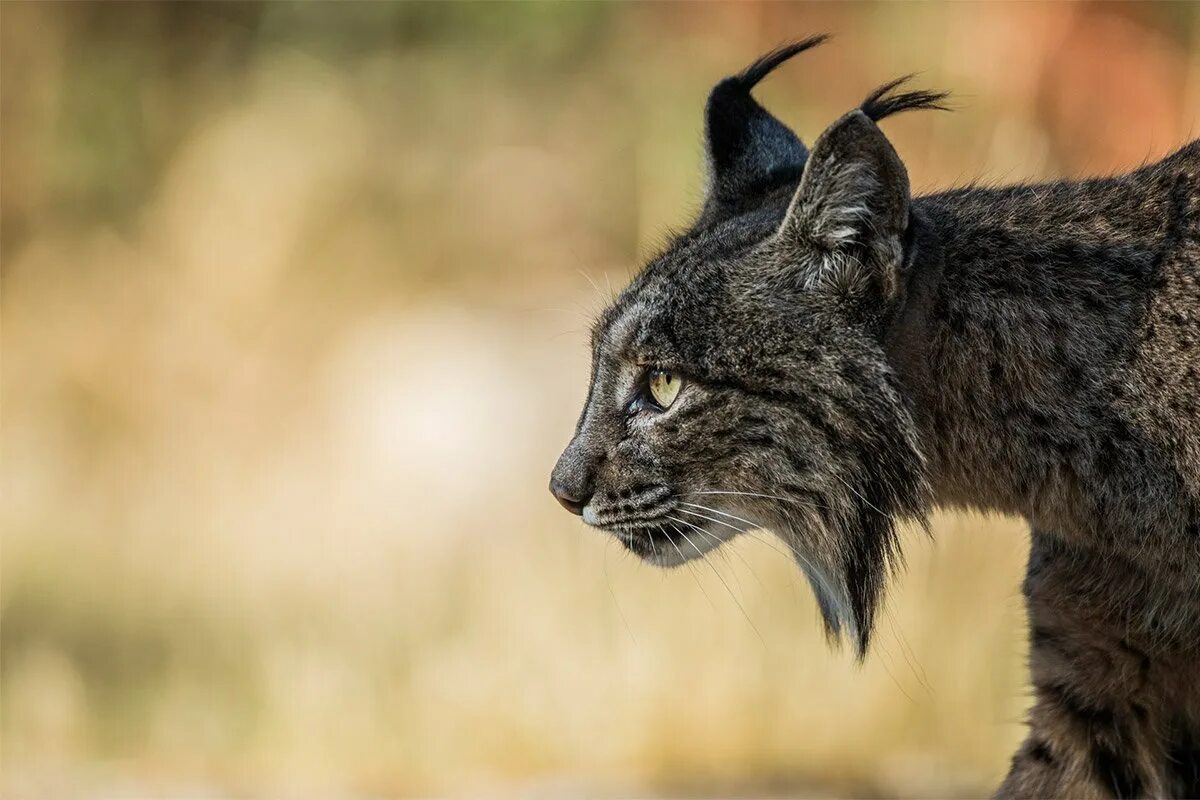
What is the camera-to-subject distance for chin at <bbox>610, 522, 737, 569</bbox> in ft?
11.2

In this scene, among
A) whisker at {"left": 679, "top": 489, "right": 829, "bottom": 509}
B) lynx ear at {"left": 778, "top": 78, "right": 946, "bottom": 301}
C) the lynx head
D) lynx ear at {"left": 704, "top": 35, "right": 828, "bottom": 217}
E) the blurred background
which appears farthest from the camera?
the blurred background

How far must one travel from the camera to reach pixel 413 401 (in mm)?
7020

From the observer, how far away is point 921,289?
327cm

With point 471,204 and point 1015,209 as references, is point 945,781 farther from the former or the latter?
point 471,204

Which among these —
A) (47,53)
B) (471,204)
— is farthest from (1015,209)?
(47,53)

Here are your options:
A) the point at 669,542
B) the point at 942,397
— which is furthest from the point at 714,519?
the point at 942,397

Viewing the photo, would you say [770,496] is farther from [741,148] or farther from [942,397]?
[741,148]

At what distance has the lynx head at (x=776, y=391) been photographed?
3.22 meters

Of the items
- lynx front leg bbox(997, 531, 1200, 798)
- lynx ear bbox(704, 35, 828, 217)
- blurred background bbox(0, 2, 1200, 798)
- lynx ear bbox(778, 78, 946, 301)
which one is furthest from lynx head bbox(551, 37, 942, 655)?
blurred background bbox(0, 2, 1200, 798)

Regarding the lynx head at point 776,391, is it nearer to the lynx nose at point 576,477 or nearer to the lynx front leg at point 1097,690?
the lynx nose at point 576,477

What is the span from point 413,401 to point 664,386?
373cm

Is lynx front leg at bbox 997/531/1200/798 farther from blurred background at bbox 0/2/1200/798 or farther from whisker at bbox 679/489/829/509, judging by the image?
blurred background at bbox 0/2/1200/798

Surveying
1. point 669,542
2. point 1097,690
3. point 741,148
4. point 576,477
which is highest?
point 741,148

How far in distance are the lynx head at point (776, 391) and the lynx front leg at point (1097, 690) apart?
37 centimetres
